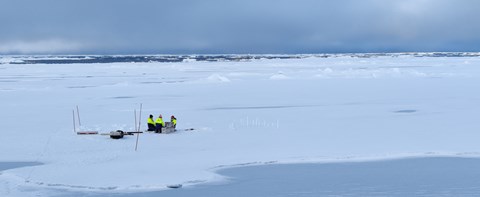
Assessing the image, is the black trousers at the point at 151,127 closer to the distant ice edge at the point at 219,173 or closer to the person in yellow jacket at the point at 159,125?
the person in yellow jacket at the point at 159,125

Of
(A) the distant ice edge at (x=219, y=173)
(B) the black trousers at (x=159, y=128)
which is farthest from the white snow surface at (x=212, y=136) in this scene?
(B) the black trousers at (x=159, y=128)

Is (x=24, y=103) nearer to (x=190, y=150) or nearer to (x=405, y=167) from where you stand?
(x=190, y=150)

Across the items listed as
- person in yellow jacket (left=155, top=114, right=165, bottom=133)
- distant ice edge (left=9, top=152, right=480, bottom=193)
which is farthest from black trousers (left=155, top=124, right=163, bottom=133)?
distant ice edge (left=9, top=152, right=480, bottom=193)

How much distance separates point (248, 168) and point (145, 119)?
6.03 m

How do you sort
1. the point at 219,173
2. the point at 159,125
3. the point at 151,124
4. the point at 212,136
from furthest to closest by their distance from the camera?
the point at 151,124
the point at 159,125
the point at 212,136
the point at 219,173

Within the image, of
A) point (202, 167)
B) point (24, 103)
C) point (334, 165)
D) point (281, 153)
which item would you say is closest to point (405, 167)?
point (334, 165)

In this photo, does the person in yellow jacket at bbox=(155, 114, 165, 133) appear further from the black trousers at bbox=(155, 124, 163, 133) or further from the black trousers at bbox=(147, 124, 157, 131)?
the black trousers at bbox=(147, 124, 157, 131)

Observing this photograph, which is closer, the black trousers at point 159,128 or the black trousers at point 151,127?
the black trousers at point 159,128

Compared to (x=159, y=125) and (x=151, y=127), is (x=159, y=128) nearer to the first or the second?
(x=159, y=125)

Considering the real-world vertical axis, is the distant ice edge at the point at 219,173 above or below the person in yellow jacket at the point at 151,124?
below

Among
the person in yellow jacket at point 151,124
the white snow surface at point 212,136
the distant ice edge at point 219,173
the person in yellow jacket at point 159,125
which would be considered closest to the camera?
the distant ice edge at point 219,173

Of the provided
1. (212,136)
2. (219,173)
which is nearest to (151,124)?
(212,136)

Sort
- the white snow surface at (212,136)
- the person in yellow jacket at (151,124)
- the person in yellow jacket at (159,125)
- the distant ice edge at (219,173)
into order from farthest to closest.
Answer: the person in yellow jacket at (151,124)
the person in yellow jacket at (159,125)
the white snow surface at (212,136)
the distant ice edge at (219,173)

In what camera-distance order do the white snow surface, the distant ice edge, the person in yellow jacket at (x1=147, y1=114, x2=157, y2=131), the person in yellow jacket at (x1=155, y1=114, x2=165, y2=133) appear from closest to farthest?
the distant ice edge
the white snow surface
the person in yellow jacket at (x1=155, y1=114, x2=165, y2=133)
the person in yellow jacket at (x1=147, y1=114, x2=157, y2=131)
